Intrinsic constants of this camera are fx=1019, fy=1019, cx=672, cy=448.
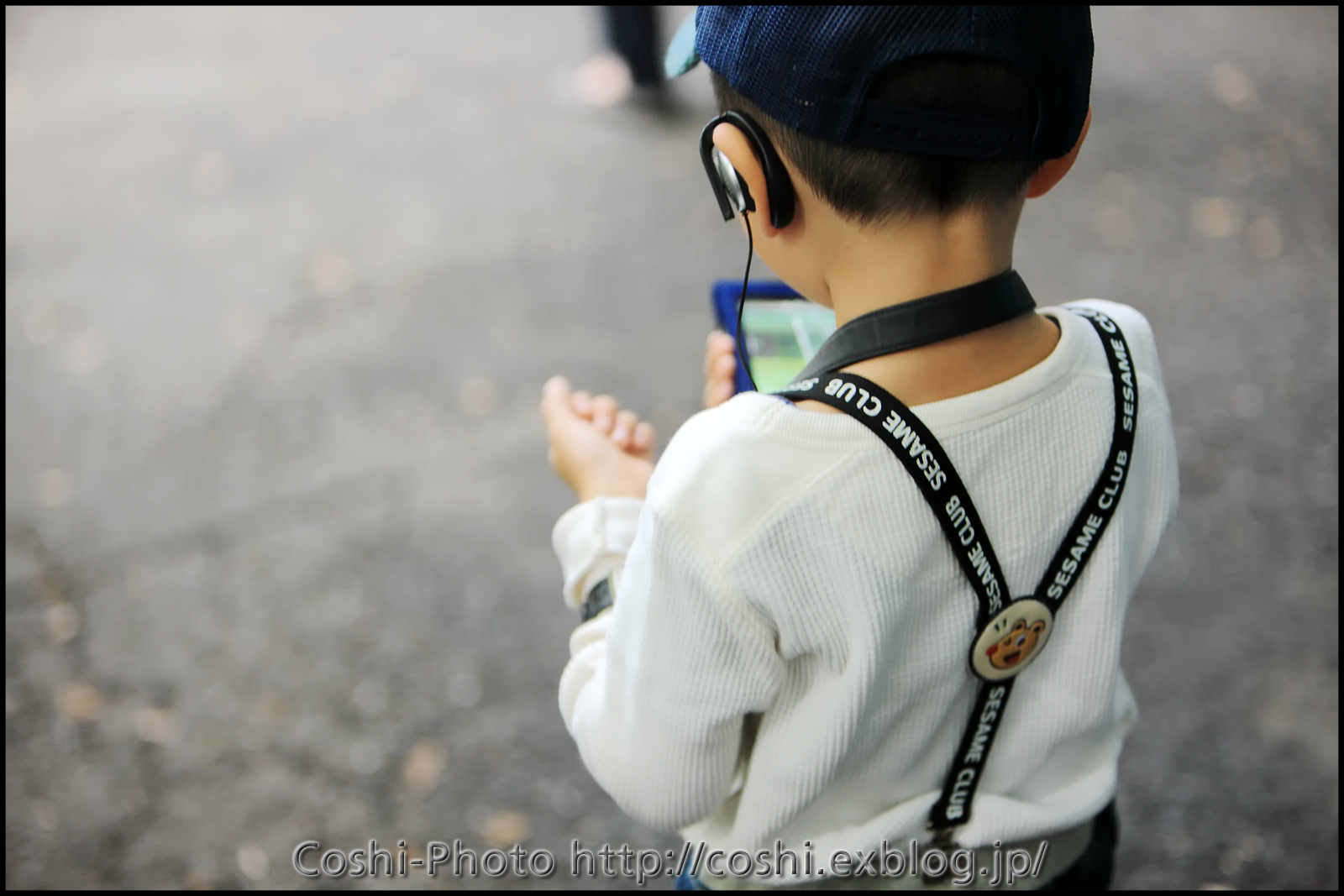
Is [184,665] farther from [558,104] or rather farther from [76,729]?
[558,104]

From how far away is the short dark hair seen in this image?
72cm

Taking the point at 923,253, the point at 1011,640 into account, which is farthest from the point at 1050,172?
the point at 1011,640

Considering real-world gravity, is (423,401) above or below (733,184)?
below

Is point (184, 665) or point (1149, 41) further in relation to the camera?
point (1149, 41)

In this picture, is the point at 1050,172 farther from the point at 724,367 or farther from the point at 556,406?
the point at 556,406

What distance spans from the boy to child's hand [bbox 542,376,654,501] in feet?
0.97

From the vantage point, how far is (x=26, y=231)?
11.8 feet

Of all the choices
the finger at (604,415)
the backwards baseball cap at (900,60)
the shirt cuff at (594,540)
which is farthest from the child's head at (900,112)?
the finger at (604,415)

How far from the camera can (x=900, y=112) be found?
0.73 metres

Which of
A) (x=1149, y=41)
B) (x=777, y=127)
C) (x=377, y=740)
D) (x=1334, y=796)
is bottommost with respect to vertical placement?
(x=1334, y=796)

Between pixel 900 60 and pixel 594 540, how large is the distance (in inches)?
24.9

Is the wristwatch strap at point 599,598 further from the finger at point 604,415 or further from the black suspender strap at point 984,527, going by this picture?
the black suspender strap at point 984,527

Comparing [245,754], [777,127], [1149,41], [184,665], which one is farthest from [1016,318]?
[1149,41]

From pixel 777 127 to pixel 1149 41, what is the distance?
428 centimetres
